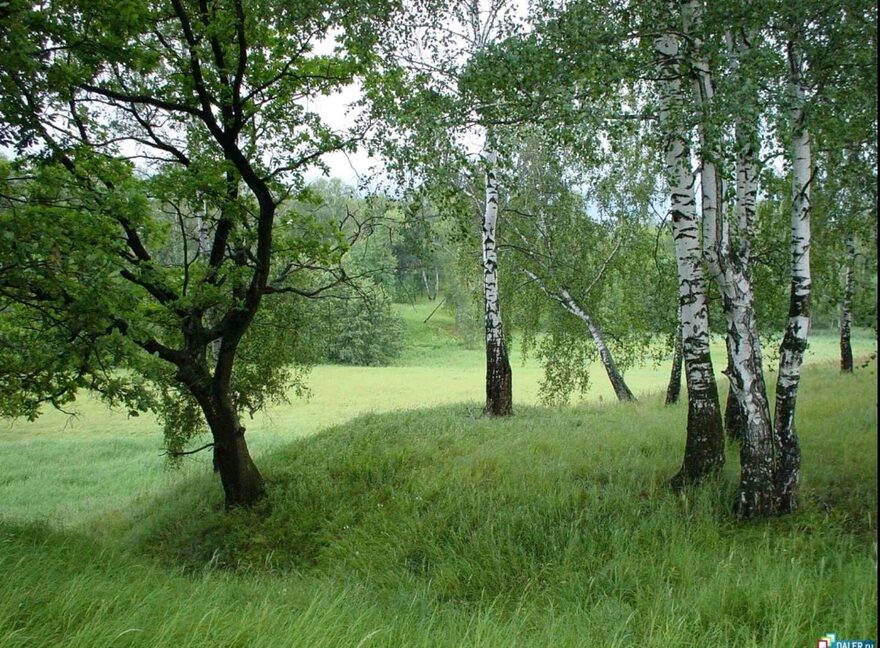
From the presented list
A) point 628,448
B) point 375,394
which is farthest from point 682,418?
point 375,394

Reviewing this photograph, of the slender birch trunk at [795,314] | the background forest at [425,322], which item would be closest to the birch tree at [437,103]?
the background forest at [425,322]

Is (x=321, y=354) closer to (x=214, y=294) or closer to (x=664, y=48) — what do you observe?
(x=214, y=294)

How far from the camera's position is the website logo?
2.55 meters

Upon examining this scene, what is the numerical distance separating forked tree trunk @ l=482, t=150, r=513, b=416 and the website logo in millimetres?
9484

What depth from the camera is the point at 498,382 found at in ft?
41.9

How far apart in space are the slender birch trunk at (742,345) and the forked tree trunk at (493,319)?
6.84 meters

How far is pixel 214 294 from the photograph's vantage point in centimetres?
789

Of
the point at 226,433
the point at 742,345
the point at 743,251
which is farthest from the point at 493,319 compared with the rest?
the point at 742,345

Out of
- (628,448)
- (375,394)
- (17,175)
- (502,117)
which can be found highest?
(502,117)

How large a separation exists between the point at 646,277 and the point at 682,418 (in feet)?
16.8

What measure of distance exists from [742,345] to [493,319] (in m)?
7.12

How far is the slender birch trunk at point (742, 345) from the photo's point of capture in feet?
18.1

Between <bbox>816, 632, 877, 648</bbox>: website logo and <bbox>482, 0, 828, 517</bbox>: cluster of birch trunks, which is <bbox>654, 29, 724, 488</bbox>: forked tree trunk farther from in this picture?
<bbox>816, 632, 877, 648</bbox>: website logo

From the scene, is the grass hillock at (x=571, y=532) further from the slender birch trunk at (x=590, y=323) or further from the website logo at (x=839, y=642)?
the slender birch trunk at (x=590, y=323)
